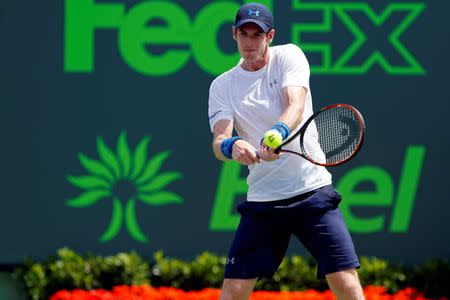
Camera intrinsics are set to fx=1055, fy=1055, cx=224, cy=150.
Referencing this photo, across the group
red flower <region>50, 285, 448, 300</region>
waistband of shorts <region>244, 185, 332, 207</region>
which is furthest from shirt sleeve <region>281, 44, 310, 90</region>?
red flower <region>50, 285, 448, 300</region>

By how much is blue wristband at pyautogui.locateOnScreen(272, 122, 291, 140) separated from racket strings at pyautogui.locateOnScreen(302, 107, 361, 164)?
0.26 metres

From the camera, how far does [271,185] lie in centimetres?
521

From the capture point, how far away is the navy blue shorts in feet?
16.8

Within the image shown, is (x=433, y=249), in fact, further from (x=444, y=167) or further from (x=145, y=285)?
(x=145, y=285)

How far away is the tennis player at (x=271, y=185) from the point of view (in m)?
5.09

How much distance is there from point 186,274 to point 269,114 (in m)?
2.77

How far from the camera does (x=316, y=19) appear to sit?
25.8ft

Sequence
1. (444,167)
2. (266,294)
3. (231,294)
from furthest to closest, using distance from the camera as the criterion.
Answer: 1. (444,167)
2. (266,294)
3. (231,294)

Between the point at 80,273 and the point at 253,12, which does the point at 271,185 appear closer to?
the point at 253,12

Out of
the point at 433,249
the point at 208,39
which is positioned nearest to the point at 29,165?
the point at 208,39

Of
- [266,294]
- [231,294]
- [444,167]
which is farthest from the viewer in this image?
[444,167]

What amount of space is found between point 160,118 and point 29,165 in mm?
1049

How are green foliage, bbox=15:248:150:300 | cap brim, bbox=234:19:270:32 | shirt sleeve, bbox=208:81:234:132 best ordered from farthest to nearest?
1. green foliage, bbox=15:248:150:300
2. shirt sleeve, bbox=208:81:234:132
3. cap brim, bbox=234:19:270:32

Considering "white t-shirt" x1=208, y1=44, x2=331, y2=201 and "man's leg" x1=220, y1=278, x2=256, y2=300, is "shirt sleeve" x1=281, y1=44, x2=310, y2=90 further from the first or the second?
"man's leg" x1=220, y1=278, x2=256, y2=300
